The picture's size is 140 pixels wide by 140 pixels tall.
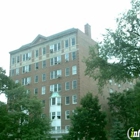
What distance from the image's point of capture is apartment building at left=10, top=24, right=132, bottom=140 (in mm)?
49844

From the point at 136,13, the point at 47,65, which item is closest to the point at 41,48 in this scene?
the point at 47,65

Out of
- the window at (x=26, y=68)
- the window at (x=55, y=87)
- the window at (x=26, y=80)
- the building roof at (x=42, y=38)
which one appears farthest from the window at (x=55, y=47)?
the window at (x=26, y=80)

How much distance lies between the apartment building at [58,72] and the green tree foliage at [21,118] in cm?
1472

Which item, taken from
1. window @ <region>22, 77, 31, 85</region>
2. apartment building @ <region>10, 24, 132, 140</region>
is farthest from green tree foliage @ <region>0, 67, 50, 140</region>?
Result: window @ <region>22, 77, 31, 85</region>

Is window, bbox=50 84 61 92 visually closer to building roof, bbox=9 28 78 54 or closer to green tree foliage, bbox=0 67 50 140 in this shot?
building roof, bbox=9 28 78 54

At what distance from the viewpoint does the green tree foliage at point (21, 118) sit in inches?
1197

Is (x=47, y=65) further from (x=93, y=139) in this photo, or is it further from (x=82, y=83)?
(x=93, y=139)

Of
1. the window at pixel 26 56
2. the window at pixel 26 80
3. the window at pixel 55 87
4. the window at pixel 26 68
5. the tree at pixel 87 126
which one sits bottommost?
the tree at pixel 87 126

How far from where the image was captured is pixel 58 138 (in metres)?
49.0

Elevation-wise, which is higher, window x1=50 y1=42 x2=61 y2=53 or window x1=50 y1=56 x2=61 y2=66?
window x1=50 y1=42 x2=61 y2=53

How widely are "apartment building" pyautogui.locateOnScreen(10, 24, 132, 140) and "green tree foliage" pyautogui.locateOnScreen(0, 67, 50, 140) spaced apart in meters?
14.7

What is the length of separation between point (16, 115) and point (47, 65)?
25430mm

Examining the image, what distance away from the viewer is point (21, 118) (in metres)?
31.4

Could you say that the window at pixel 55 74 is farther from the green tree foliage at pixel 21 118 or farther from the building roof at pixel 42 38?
the green tree foliage at pixel 21 118
